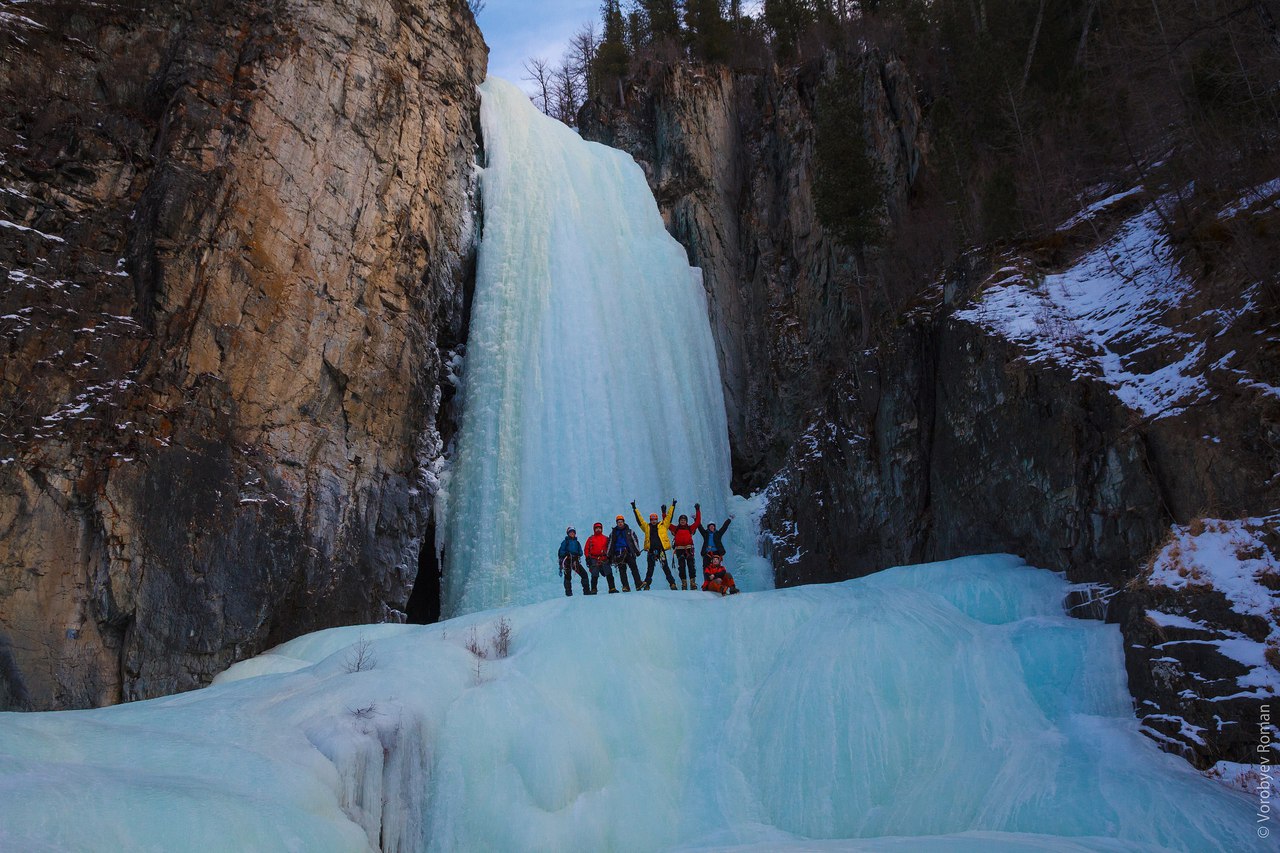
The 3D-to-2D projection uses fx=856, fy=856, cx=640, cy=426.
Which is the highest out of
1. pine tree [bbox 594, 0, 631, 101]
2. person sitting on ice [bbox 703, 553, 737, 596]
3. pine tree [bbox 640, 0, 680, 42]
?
pine tree [bbox 640, 0, 680, 42]

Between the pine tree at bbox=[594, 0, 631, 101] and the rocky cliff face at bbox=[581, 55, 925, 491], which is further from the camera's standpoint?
the pine tree at bbox=[594, 0, 631, 101]

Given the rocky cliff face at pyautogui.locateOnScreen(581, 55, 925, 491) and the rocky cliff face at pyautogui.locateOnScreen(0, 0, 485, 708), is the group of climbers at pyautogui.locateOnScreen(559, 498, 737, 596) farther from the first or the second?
the rocky cliff face at pyautogui.locateOnScreen(581, 55, 925, 491)

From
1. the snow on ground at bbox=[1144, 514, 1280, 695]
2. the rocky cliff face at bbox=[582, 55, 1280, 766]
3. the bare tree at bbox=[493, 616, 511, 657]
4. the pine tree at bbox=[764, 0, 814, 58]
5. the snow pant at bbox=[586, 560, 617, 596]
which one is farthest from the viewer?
the pine tree at bbox=[764, 0, 814, 58]

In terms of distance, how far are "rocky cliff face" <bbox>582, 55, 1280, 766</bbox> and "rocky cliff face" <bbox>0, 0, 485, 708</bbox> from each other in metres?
8.13

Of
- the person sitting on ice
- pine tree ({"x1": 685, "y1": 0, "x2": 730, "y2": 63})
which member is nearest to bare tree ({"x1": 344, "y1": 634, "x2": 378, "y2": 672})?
the person sitting on ice

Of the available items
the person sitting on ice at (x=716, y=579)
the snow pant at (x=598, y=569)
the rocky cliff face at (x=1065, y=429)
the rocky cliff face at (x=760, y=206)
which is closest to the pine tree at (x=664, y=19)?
the rocky cliff face at (x=760, y=206)

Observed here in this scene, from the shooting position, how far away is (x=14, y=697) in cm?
Result: 1045

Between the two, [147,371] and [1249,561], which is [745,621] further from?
[147,371]

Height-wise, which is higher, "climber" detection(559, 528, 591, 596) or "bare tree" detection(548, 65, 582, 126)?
"bare tree" detection(548, 65, 582, 126)

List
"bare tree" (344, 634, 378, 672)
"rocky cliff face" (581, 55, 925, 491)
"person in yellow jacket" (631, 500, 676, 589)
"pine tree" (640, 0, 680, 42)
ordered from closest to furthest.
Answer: "bare tree" (344, 634, 378, 672)
"person in yellow jacket" (631, 500, 676, 589)
"rocky cliff face" (581, 55, 925, 491)
"pine tree" (640, 0, 680, 42)

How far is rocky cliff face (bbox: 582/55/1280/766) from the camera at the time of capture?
7.03 metres

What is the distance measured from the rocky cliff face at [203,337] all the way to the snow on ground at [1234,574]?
11204mm

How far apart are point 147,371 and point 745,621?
29.9ft

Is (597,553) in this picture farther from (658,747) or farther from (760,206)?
(760,206)
